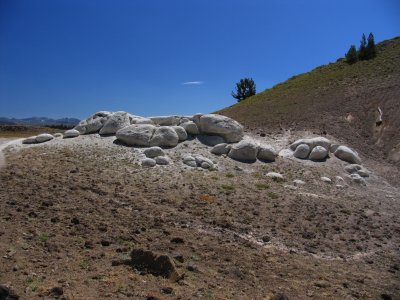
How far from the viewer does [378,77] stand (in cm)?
3619

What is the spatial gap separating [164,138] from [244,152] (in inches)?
165

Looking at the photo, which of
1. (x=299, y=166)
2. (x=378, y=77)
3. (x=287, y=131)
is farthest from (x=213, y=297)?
(x=378, y=77)

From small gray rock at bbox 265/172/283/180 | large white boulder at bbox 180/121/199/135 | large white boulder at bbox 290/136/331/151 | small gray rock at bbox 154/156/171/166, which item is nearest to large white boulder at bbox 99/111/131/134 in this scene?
large white boulder at bbox 180/121/199/135

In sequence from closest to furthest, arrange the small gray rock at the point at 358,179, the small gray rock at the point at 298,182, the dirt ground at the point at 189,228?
the dirt ground at the point at 189,228 < the small gray rock at the point at 298,182 < the small gray rock at the point at 358,179

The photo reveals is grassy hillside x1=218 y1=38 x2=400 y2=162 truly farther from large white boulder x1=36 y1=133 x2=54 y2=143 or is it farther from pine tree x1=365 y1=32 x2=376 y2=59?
large white boulder x1=36 y1=133 x2=54 y2=143

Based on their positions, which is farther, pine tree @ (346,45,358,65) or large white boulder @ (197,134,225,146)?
pine tree @ (346,45,358,65)

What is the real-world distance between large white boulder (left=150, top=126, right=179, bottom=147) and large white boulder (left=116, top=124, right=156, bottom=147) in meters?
0.29

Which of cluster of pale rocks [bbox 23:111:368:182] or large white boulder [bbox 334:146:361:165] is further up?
cluster of pale rocks [bbox 23:111:368:182]

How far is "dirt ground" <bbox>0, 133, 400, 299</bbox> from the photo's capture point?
7371mm

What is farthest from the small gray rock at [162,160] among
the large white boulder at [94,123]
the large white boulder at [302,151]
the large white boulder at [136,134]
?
the large white boulder at [302,151]

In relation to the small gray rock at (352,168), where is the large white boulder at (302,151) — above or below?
above

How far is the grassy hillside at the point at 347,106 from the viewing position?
26.2 meters

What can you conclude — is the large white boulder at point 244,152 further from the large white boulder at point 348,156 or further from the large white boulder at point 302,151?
the large white boulder at point 348,156

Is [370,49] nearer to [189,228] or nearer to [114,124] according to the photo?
[114,124]
